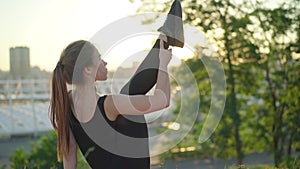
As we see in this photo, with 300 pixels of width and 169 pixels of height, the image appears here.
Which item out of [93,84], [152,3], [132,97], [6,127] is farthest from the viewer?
[6,127]

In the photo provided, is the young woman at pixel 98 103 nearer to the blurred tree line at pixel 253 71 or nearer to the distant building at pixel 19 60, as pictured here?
the blurred tree line at pixel 253 71

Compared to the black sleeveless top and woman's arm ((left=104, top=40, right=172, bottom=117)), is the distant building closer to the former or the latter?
the black sleeveless top

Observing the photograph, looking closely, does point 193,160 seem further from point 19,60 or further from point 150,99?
point 150,99

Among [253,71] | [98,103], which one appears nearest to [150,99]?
[98,103]

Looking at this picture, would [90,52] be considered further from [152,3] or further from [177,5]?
[152,3]

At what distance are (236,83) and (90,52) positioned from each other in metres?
5.22

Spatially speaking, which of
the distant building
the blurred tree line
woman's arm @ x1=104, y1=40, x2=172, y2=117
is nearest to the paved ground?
the blurred tree line

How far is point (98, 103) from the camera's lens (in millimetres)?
1733

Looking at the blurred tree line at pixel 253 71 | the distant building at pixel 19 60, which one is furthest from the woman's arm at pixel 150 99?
the distant building at pixel 19 60

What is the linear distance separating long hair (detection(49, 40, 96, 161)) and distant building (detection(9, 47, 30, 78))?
16.0 feet

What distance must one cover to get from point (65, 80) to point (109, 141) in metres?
0.27

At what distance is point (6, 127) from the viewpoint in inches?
407

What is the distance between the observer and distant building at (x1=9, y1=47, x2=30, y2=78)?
6682 mm

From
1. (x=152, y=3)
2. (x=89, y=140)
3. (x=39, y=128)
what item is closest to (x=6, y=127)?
(x=39, y=128)
